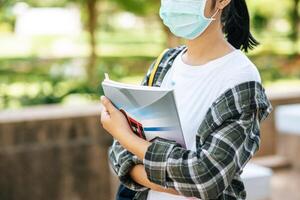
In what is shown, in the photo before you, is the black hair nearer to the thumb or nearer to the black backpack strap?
the black backpack strap

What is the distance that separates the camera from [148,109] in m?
1.53

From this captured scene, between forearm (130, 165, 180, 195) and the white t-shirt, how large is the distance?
0.02 metres

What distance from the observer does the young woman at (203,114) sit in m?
1.45

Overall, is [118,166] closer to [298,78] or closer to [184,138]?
[184,138]

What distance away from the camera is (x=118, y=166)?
167cm

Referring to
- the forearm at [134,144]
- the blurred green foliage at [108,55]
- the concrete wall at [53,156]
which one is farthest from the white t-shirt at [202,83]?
the blurred green foliage at [108,55]

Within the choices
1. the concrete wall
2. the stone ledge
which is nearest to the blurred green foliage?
Answer: the stone ledge

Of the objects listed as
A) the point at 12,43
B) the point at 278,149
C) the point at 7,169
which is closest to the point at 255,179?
the point at 7,169

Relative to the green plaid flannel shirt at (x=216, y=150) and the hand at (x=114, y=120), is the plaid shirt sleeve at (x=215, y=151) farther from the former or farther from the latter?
the hand at (x=114, y=120)

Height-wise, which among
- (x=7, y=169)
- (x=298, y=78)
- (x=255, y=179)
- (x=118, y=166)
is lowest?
(x=298, y=78)

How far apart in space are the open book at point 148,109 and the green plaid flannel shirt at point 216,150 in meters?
0.03

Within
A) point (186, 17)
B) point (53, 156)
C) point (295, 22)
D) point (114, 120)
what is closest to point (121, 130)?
point (114, 120)

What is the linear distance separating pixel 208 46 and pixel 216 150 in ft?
0.91

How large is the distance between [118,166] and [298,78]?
10616 millimetres
